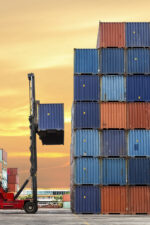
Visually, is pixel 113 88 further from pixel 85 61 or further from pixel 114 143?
pixel 114 143

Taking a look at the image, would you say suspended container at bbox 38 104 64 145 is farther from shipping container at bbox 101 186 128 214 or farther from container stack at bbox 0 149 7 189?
container stack at bbox 0 149 7 189

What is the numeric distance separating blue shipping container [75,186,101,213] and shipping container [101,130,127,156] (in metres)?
3.64

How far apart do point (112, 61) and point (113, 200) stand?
1295 cm

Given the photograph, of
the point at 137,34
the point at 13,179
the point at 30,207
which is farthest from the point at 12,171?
the point at 30,207

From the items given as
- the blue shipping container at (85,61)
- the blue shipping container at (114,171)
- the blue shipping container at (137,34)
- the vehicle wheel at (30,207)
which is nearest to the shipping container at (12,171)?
the blue shipping container at (137,34)

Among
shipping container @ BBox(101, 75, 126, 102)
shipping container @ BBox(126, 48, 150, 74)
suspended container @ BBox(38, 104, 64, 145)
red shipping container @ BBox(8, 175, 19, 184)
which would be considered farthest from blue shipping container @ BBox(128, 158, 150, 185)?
red shipping container @ BBox(8, 175, 19, 184)

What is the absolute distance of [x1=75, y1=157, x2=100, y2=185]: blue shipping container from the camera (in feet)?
143

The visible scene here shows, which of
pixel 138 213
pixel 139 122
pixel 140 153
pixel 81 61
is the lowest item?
pixel 138 213

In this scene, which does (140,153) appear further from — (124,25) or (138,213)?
(124,25)

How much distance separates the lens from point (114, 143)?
145 ft

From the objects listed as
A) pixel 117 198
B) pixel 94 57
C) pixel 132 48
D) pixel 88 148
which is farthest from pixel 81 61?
pixel 117 198

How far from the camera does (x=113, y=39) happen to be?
4691 cm

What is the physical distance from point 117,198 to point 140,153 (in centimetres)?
461

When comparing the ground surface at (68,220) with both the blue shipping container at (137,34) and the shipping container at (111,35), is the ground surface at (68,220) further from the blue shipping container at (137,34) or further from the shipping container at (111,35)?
the blue shipping container at (137,34)
